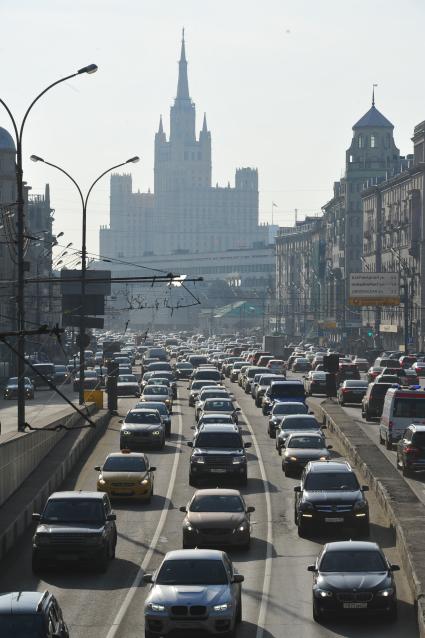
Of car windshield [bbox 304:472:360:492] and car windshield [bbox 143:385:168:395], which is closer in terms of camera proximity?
car windshield [bbox 304:472:360:492]

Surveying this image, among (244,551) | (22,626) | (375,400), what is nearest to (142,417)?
(375,400)

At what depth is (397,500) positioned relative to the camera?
32.0m

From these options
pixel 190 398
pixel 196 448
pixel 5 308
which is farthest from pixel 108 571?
pixel 5 308

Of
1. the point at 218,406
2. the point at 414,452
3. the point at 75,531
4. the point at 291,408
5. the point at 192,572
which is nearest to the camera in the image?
the point at 192,572

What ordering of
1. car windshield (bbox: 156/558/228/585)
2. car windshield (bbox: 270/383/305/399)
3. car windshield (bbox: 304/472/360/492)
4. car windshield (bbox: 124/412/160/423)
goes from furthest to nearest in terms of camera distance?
1. car windshield (bbox: 270/383/305/399)
2. car windshield (bbox: 124/412/160/423)
3. car windshield (bbox: 304/472/360/492)
4. car windshield (bbox: 156/558/228/585)

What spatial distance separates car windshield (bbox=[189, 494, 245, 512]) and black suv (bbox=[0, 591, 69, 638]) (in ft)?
34.4

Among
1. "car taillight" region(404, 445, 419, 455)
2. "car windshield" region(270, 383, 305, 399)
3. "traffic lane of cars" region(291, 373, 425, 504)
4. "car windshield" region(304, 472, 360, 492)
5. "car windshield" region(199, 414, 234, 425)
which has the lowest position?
"traffic lane of cars" region(291, 373, 425, 504)

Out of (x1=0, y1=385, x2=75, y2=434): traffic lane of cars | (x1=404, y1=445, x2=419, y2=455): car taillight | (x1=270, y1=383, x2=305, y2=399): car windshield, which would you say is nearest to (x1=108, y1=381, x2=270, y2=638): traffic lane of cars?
(x1=404, y1=445, x2=419, y2=455): car taillight

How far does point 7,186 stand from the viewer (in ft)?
478

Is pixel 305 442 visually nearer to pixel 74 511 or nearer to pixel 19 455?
pixel 19 455

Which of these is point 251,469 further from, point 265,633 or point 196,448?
point 265,633

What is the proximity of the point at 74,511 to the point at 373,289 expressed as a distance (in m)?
106

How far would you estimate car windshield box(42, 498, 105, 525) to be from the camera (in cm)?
2669

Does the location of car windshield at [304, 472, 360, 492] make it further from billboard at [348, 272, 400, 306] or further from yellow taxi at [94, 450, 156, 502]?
billboard at [348, 272, 400, 306]
